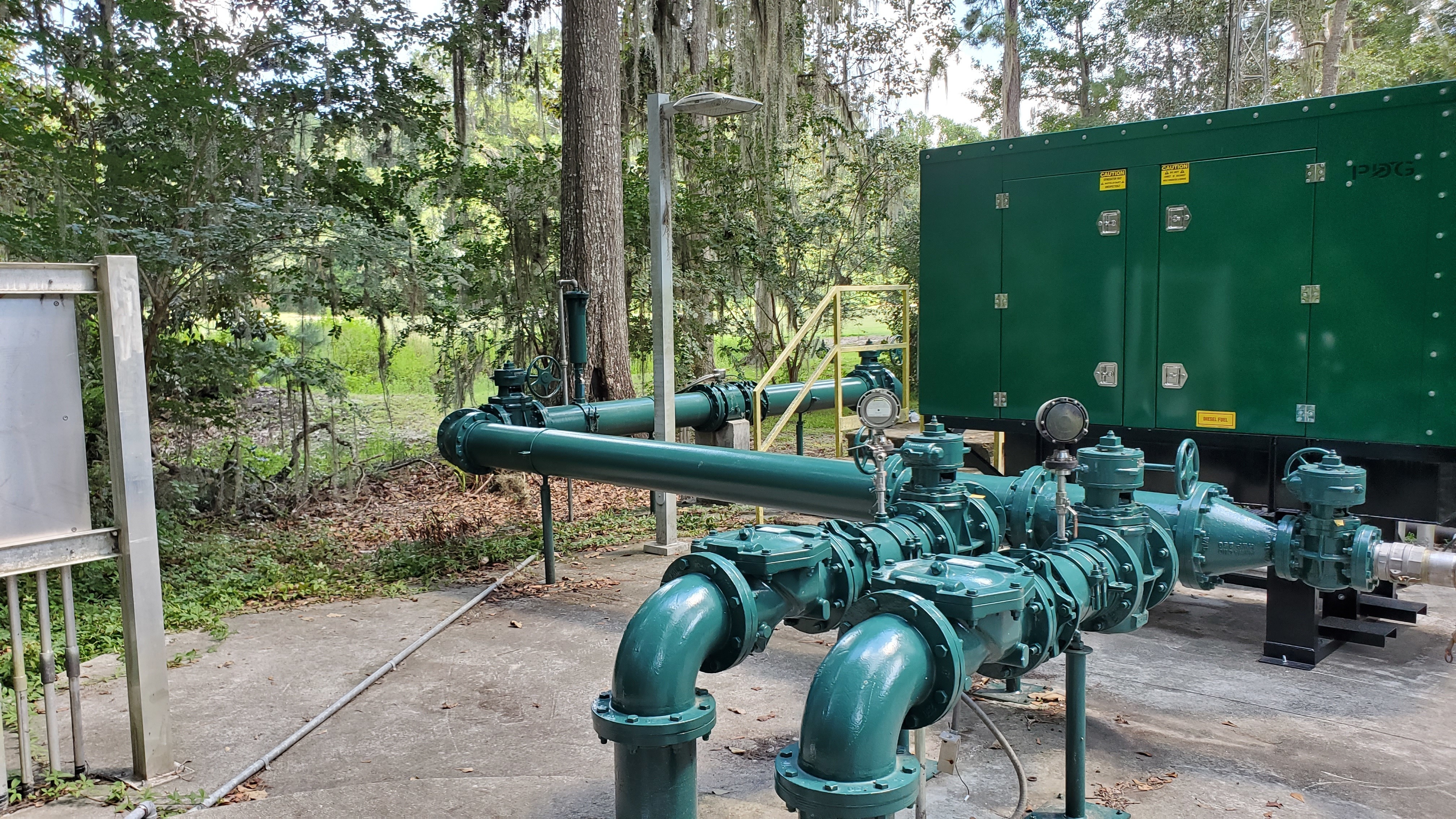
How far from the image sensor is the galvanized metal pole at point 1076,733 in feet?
10.8

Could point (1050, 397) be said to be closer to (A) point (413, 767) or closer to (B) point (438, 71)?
(A) point (413, 767)

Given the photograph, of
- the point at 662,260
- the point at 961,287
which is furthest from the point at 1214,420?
the point at 662,260

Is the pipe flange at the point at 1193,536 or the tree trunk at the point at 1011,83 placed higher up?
the tree trunk at the point at 1011,83

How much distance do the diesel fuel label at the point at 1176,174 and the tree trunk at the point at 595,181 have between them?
5.28 metres

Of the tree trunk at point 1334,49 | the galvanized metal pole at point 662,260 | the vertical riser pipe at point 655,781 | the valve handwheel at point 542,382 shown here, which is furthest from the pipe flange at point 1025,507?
the tree trunk at point 1334,49

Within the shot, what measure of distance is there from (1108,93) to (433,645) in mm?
19837

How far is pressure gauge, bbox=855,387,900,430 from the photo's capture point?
3471mm

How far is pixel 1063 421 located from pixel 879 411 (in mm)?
691

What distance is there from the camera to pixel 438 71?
18.2m

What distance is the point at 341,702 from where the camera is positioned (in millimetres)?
4590

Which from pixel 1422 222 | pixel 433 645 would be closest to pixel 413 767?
pixel 433 645

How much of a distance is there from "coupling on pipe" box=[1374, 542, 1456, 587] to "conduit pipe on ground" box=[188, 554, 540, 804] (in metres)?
4.38

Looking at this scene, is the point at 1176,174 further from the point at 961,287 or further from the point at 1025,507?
the point at 1025,507

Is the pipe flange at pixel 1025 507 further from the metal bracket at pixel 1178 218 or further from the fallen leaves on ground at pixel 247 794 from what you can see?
the fallen leaves on ground at pixel 247 794
